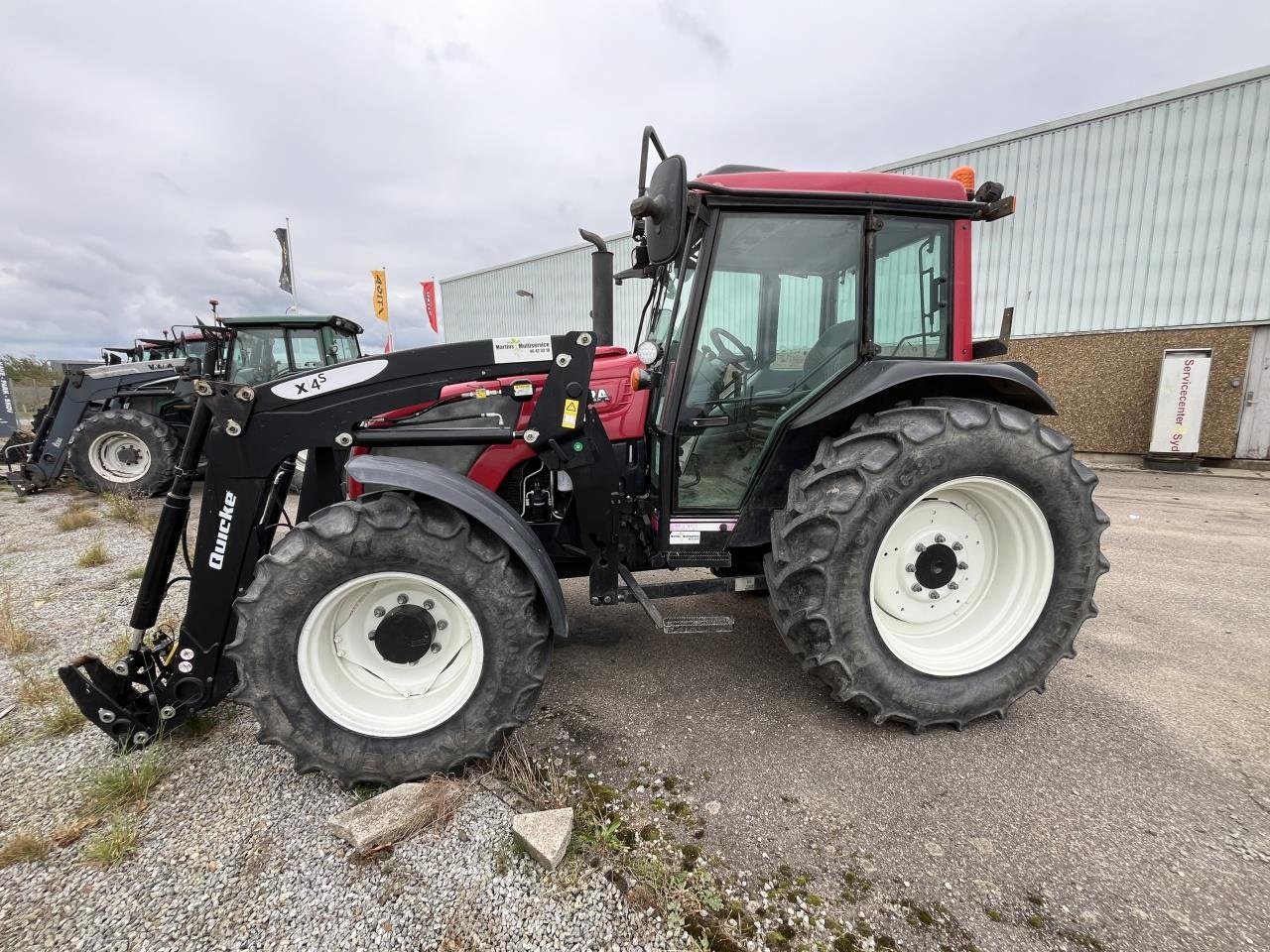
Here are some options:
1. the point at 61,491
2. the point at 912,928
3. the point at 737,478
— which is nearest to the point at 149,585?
the point at 737,478

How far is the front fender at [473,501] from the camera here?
6.04ft

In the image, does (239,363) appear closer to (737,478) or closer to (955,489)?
(737,478)

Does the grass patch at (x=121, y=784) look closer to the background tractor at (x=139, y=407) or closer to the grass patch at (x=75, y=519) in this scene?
the grass patch at (x=75, y=519)

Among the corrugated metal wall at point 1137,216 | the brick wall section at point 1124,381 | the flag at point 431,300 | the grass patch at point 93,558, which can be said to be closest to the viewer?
the grass patch at point 93,558


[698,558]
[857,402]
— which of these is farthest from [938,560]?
[698,558]

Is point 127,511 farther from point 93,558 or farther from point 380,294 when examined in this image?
point 380,294

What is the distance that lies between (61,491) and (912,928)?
9.98 m

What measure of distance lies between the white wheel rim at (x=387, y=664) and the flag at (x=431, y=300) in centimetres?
1889

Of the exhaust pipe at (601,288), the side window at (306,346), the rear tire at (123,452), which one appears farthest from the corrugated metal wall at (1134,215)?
the rear tire at (123,452)

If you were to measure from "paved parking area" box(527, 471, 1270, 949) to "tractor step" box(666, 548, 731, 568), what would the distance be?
56 cm

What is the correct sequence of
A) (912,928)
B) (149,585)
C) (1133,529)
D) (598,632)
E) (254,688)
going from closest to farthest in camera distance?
(912,928) → (254,688) → (149,585) → (598,632) → (1133,529)

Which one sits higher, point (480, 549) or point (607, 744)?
point (480, 549)

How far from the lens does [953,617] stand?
→ 241 centimetres

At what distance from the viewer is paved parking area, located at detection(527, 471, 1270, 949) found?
1.51 m
